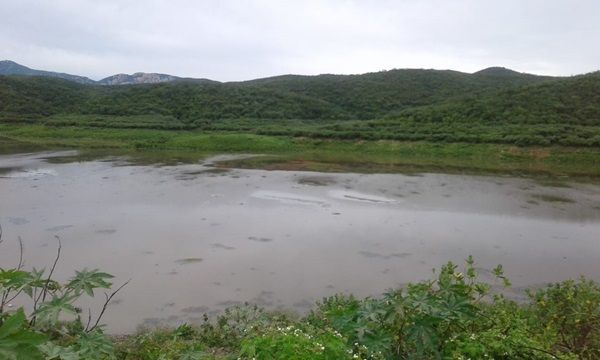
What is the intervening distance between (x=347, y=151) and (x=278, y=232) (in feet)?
68.6

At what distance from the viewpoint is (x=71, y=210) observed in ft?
44.5

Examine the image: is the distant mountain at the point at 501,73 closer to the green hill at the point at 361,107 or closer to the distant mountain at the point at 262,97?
the green hill at the point at 361,107

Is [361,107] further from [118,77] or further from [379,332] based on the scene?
[118,77]

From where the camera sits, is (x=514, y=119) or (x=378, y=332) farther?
(x=514, y=119)

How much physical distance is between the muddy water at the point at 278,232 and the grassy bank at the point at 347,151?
4.49 m

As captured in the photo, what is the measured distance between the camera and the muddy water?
7.94m

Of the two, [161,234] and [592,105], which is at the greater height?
[592,105]

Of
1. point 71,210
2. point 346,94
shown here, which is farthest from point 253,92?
point 71,210

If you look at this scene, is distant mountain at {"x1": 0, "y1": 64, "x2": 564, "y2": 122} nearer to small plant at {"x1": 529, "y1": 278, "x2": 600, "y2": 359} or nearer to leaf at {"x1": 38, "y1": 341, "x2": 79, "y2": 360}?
small plant at {"x1": 529, "y1": 278, "x2": 600, "y2": 359}

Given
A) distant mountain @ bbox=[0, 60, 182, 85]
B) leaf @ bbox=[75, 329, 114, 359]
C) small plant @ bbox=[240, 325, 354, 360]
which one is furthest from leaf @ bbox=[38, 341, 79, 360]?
distant mountain @ bbox=[0, 60, 182, 85]

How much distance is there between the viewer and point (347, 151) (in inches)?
1248

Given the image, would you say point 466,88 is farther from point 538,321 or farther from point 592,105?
point 538,321

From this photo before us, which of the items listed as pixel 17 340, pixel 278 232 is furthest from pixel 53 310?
pixel 278 232

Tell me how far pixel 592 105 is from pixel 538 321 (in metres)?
37.6
